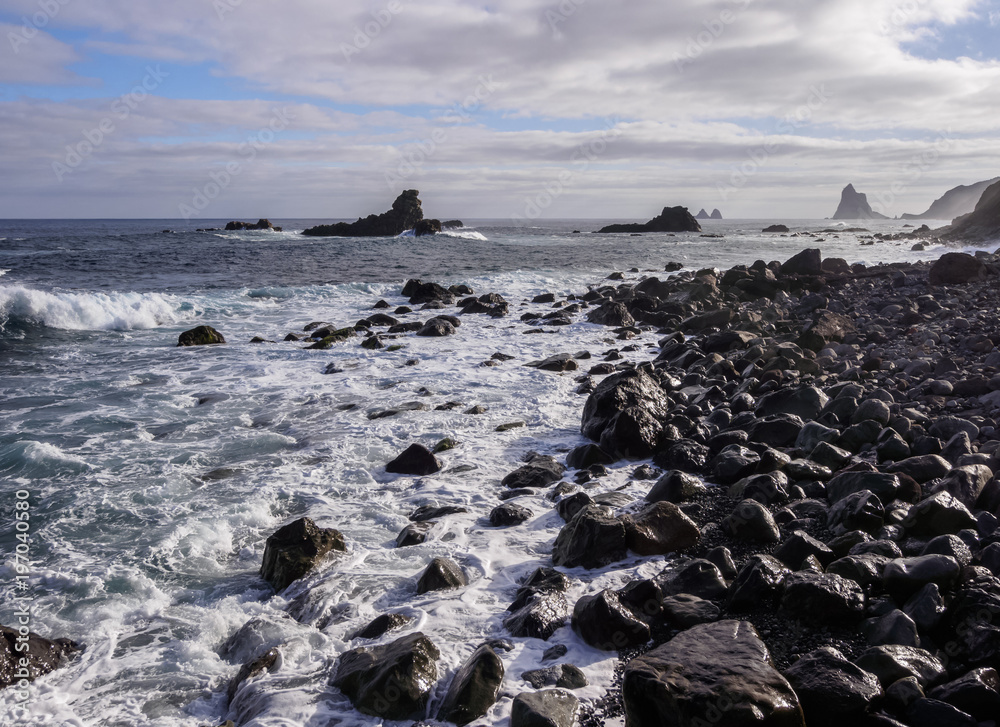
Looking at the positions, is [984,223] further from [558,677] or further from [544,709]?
[544,709]

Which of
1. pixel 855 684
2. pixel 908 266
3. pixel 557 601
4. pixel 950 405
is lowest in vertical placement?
pixel 557 601

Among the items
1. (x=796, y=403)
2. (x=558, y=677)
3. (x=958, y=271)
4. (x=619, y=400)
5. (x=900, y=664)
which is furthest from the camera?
(x=958, y=271)

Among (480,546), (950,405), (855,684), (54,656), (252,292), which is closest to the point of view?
(855,684)

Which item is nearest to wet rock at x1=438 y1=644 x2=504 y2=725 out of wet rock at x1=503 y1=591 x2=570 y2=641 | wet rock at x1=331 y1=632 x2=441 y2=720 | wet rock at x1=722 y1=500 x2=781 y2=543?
wet rock at x1=331 y1=632 x2=441 y2=720

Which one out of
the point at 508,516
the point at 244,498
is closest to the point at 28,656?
the point at 244,498

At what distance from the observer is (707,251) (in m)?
45.6

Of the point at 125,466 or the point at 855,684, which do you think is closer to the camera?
the point at 855,684

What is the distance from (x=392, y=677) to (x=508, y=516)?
98.6 inches

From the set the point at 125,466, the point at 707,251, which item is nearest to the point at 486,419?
the point at 125,466

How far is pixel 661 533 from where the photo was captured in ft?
16.6

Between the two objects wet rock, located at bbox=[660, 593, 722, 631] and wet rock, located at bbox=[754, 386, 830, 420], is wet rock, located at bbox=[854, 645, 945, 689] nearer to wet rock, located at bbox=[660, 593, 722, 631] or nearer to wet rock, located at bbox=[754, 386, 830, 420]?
wet rock, located at bbox=[660, 593, 722, 631]

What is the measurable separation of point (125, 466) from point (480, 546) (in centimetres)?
492

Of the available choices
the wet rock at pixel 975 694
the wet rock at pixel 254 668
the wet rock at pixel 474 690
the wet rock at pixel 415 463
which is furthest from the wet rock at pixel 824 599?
the wet rock at pixel 415 463

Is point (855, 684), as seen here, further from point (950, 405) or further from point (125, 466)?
point (125, 466)
